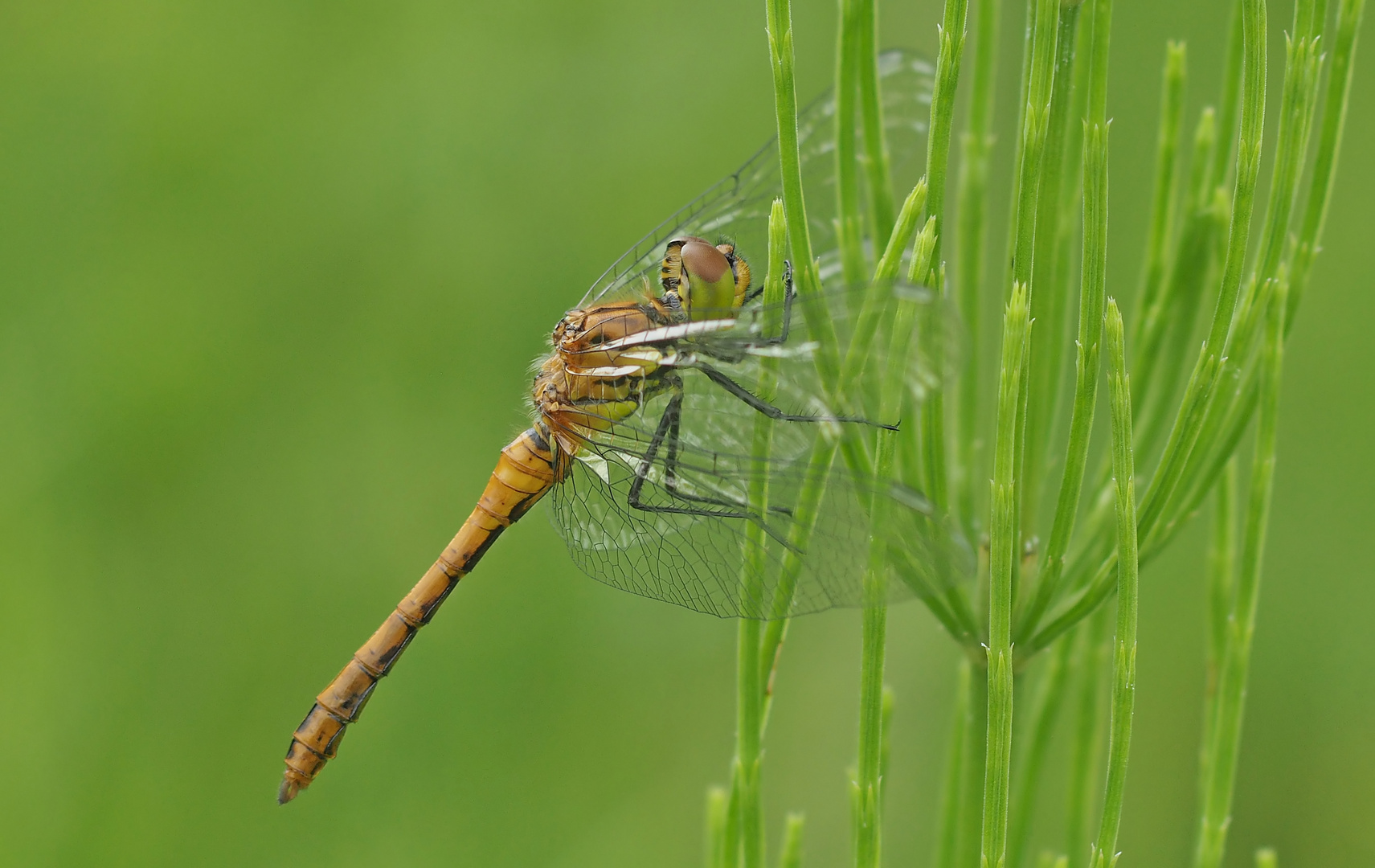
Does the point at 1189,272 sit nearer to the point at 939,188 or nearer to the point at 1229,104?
the point at 1229,104

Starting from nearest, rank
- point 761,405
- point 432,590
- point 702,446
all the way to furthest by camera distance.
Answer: point 761,405, point 702,446, point 432,590

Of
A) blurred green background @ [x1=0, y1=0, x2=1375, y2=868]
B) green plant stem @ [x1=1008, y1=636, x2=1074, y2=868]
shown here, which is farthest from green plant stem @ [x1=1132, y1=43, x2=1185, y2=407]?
blurred green background @ [x1=0, y1=0, x2=1375, y2=868]

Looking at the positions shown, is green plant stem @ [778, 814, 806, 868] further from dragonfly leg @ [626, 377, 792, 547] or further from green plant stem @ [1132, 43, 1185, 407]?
green plant stem @ [1132, 43, 1185, 407]

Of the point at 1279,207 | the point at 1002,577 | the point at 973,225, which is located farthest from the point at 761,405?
the point at 1279,207

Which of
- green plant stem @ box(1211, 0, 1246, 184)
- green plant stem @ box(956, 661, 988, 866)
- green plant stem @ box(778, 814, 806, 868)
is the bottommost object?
green plant stem @ box(778, 814, 806, 868)

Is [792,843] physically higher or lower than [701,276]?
lower

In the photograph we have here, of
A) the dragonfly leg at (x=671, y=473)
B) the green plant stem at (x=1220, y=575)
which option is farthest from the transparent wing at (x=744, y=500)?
the green plant stem at (x=1220, y=575)

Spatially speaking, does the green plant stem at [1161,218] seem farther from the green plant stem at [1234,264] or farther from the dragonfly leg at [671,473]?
the dragonfly leg at [671,473]
